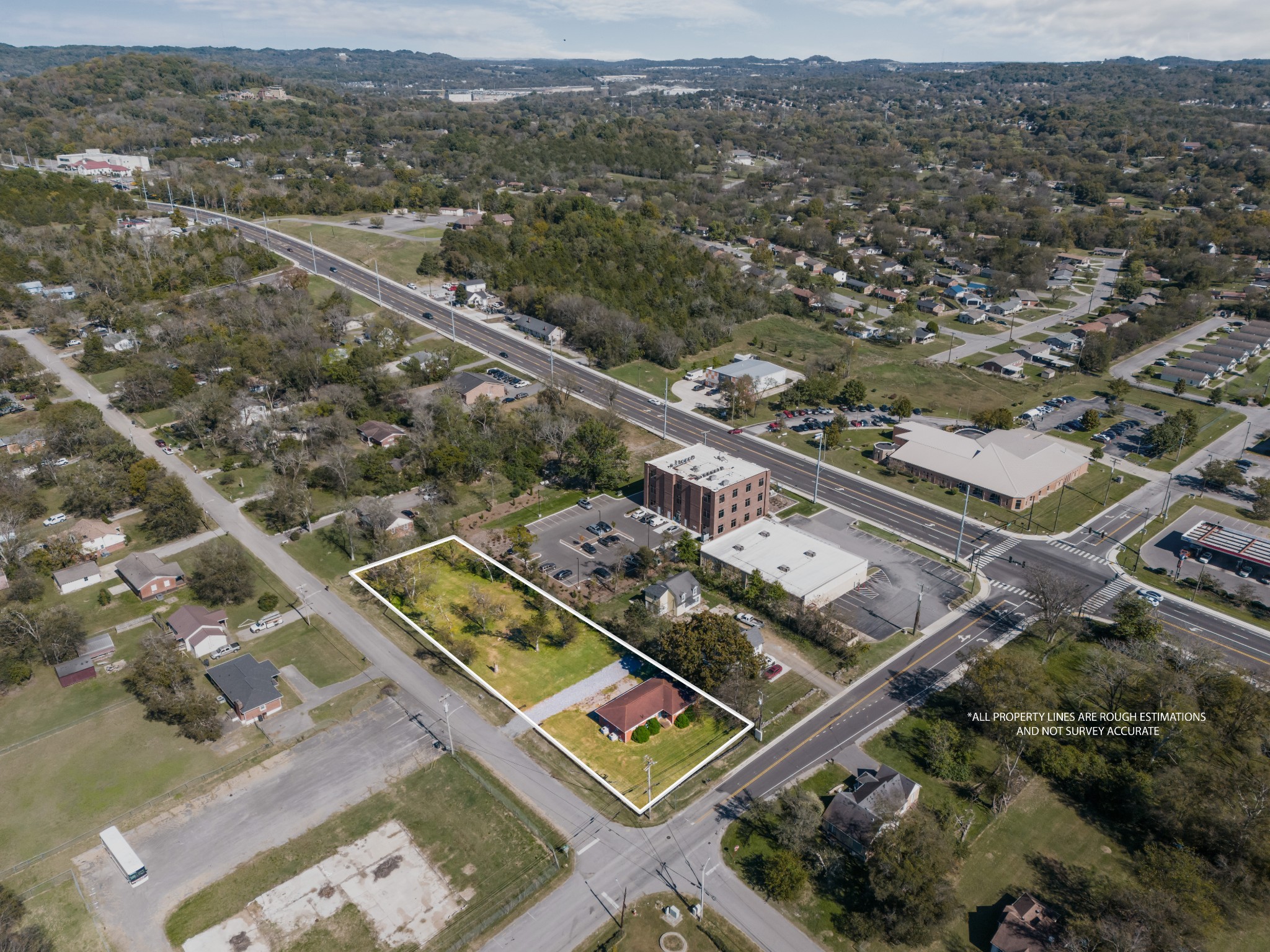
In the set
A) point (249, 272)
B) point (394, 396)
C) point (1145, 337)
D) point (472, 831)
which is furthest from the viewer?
point (249, 272)

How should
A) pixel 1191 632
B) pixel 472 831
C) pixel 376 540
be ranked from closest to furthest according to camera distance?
pixel 472 831
pixel 1191 632
pixel 376 540

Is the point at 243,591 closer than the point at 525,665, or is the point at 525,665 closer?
the point at 525,665

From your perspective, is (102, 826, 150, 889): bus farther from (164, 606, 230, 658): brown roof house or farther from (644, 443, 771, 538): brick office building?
(644, 443, 771, 538): brick office building

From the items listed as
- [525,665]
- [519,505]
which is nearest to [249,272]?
[519,505]

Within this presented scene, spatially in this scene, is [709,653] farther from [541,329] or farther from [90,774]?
[541,329]

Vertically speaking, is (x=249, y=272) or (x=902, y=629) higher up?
(x=249, y=272)

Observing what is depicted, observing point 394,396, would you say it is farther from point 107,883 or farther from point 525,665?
point 107,883

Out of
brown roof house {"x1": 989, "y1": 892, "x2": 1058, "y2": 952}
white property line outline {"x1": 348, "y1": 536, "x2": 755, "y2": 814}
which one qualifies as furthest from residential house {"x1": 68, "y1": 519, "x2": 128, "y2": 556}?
brown roof house {"x1": 989, "y1": 892, "x2": 1058, "y2": 952}
